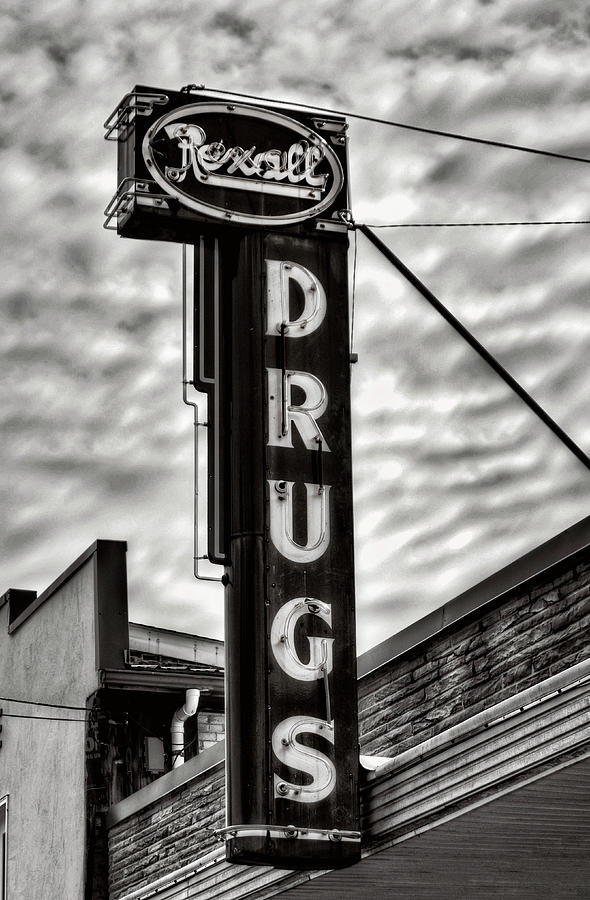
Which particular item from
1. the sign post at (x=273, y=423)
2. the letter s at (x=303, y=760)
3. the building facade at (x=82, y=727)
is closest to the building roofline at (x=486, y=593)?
the sign post at (x=273, y=423)

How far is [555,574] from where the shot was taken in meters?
8.83

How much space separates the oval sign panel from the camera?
11469 millimetres

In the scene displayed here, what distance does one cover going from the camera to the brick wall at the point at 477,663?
8664mm

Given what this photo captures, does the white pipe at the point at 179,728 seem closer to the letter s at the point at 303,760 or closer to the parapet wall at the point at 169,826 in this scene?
the parapet wall at the point at 169,826

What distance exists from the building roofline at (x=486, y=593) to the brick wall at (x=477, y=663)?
0.05m

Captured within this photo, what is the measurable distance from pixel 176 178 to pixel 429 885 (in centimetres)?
570

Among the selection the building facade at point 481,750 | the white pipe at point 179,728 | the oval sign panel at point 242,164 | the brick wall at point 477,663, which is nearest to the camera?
the building facade at point 481,750

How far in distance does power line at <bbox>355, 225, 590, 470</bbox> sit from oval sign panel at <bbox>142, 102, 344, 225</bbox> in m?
0.96

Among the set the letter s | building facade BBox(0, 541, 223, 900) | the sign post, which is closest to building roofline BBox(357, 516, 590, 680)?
the sign post

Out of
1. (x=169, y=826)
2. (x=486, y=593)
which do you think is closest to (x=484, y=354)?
(x=486, y=593)

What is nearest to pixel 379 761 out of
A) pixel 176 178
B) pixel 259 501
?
pixel 259 501

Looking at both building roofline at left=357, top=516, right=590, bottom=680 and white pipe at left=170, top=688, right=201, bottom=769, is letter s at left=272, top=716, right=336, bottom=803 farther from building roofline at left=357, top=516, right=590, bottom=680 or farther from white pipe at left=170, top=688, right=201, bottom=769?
white pipe at left=170, top=688, right=201, bottom=769

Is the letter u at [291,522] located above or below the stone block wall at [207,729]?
below

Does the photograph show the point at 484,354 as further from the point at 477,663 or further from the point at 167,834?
the point at 167,834
